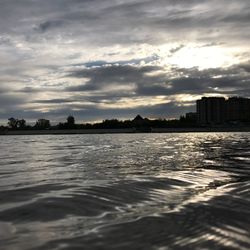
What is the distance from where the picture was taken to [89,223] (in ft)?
25.2

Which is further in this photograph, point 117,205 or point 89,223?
point 117,205

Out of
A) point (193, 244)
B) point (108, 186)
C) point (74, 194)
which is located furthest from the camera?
point (108, 186)

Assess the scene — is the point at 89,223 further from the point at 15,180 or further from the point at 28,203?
the point at 15,180

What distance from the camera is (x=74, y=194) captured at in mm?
10977

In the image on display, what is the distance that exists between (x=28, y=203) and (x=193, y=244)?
455cm

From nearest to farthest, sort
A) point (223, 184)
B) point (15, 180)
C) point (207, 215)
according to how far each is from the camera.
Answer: point (207, 215), point (223, 184), point (15, 180)

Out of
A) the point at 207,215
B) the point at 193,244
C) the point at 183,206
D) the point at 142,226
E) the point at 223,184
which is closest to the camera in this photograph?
the point at 193,244

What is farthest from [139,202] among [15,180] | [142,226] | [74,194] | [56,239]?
[15,180]

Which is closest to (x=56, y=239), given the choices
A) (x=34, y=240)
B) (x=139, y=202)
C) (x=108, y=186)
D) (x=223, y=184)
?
(x=34, y=240)

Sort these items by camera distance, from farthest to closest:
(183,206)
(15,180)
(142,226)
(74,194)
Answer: (15,180) < (74,194) < (183,206) < (142,226)

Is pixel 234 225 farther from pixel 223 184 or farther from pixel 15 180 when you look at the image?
pixel 15 180

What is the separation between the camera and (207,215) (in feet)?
27.5

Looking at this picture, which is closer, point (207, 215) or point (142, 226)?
point (142, 226)

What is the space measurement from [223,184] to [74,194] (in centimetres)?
461
